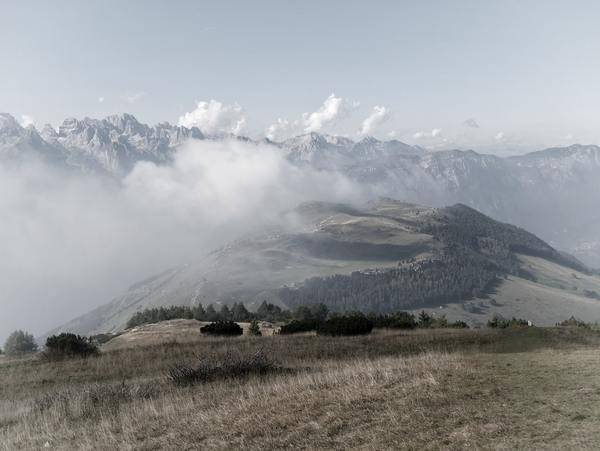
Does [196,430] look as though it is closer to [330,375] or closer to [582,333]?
[330,375]

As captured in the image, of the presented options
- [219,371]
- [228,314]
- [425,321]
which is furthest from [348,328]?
[228,314]

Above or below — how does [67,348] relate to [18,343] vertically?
above

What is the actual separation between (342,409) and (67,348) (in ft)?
86.7

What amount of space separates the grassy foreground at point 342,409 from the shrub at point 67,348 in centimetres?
1041

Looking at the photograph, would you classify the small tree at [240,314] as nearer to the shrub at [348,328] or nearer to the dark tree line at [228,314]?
the dark tree line at [228,314]

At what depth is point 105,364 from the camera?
25.3 metres

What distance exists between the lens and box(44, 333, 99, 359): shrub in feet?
99.3

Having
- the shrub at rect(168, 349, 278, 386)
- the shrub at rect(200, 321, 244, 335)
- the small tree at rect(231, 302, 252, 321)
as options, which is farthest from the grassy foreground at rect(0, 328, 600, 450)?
the small tree at rect(231, 302, 252, 321)

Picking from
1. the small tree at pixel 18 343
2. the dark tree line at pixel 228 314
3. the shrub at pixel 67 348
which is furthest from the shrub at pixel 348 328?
the small tree at pixel 18 343

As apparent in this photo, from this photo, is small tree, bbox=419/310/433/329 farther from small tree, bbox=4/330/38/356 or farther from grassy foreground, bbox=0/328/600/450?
small tree, bbox=4/330/38/356

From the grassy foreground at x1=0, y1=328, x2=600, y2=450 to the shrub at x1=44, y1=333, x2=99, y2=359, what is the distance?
10.4m

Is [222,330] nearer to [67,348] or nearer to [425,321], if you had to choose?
[67,348]

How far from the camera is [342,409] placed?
1151 centimetres

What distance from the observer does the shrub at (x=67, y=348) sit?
30.3 meters
